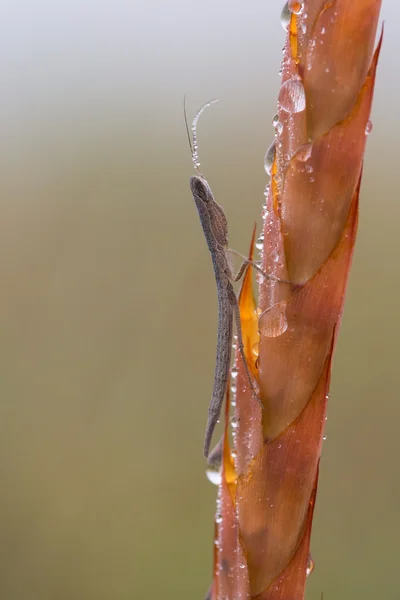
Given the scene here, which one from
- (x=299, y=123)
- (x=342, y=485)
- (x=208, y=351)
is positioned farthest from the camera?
(x=208, y=351)

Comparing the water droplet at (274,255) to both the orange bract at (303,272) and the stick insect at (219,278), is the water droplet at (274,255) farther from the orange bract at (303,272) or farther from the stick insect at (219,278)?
the stick insect at (219,278)

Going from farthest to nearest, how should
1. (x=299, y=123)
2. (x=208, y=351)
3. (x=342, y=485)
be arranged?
(x=208, y=351) → (x=342, y=485) → (x=299, y=123)

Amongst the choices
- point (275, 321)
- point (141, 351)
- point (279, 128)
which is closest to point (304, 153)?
point (279, 128)

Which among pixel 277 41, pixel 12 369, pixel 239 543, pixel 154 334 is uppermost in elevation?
pixel 277 41

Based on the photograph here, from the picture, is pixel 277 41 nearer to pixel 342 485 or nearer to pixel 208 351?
pixel 208 351

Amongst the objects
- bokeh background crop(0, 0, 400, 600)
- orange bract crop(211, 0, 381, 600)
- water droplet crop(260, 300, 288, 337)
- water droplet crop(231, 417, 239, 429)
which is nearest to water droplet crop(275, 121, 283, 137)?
orange bract crop(211, 0, 381, 600)

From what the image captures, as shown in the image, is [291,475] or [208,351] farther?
[208,351]

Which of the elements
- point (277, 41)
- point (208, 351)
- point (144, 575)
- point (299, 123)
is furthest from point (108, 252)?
point (299, 123)

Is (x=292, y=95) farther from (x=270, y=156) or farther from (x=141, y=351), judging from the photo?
(x=141, y=351)
